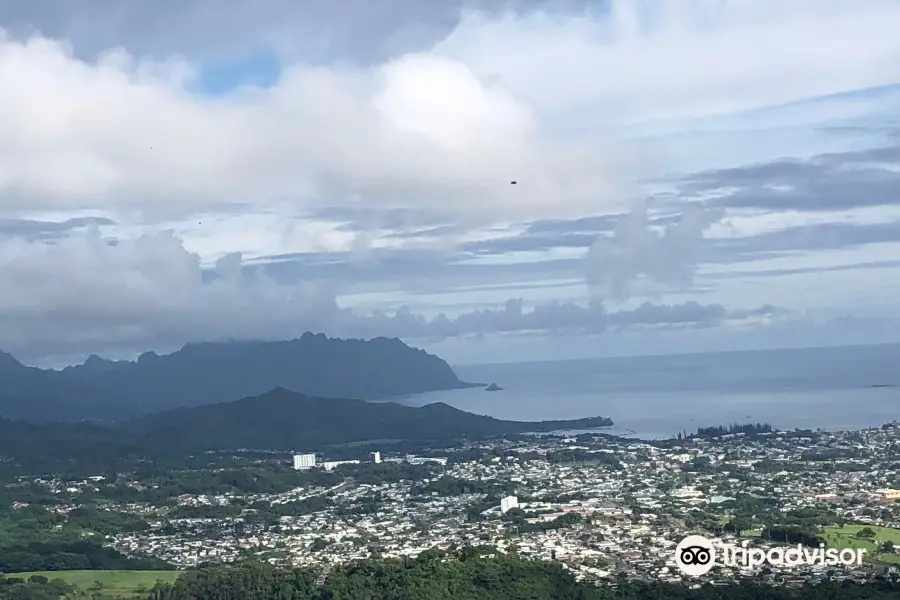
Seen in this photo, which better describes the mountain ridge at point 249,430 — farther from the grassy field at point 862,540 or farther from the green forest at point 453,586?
the grassy field at point 862,540

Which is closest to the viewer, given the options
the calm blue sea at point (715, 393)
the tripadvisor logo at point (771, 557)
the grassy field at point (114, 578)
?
the tripadvisor logo at point (771, 557)

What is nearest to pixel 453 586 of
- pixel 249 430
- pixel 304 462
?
pixel 304 462

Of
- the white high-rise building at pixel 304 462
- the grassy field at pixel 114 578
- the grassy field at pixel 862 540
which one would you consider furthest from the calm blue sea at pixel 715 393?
the grassy field at pixel 114 578

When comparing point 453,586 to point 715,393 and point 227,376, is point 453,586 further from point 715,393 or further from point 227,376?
point 227,376

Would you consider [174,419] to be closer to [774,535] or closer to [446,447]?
[446,447]

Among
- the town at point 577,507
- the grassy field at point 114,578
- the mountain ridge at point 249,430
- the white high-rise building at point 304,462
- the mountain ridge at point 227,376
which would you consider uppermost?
the mountain ridge at point 227,376
